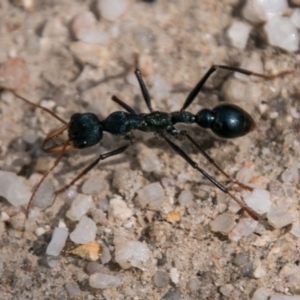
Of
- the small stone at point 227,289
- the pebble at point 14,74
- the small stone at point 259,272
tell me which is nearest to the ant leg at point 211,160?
the small stone at point 259,272

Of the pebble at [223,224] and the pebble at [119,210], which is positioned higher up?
the pebble at [223,224]

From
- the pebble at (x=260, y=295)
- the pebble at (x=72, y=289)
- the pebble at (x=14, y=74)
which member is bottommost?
the pebble at (x=72, y=289)

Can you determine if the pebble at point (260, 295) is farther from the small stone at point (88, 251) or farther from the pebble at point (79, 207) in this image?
the pebble at point (79, 207)

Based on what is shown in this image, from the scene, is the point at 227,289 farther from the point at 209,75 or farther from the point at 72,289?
the point at 209,75

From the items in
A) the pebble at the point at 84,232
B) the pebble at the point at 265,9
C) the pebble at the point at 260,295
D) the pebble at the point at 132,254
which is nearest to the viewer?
the pebble at the point at 260,295

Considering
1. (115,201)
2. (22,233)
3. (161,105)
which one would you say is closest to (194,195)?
(115,201)

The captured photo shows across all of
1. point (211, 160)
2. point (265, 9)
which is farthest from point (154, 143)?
point (265, 9)
